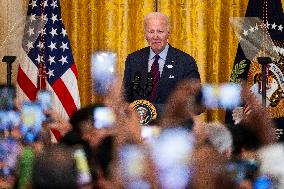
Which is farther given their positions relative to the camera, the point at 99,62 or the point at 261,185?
the point at 99,62

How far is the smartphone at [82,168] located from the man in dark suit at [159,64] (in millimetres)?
2215

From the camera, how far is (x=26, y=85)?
5594 millimetres

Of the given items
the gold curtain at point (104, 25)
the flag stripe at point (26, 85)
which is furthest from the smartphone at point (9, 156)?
the gold curtain at point (104, 25)

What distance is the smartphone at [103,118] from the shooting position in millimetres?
1520

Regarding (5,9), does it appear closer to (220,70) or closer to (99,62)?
(220,70)

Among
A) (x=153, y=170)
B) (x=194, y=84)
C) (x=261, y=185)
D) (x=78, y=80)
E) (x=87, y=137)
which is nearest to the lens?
(x=153, y=170)

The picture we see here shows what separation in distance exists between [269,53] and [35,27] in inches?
86.9

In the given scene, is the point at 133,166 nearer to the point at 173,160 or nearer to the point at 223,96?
the point at 173,160

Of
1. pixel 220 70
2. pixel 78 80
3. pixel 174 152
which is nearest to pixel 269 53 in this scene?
pixel 220 70

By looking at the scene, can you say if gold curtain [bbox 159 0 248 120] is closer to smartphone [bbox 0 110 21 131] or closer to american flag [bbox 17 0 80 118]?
american flag [bbox 17 0 80 118]

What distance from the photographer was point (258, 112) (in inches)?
61.3

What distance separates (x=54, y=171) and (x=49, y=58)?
176 inches

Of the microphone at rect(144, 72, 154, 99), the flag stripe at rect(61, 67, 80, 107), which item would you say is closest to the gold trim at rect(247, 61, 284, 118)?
the flag stripe at rect(61, 67, 80, 107)

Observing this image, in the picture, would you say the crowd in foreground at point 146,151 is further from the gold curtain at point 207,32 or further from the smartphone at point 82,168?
the gold curtain at point 207,32
